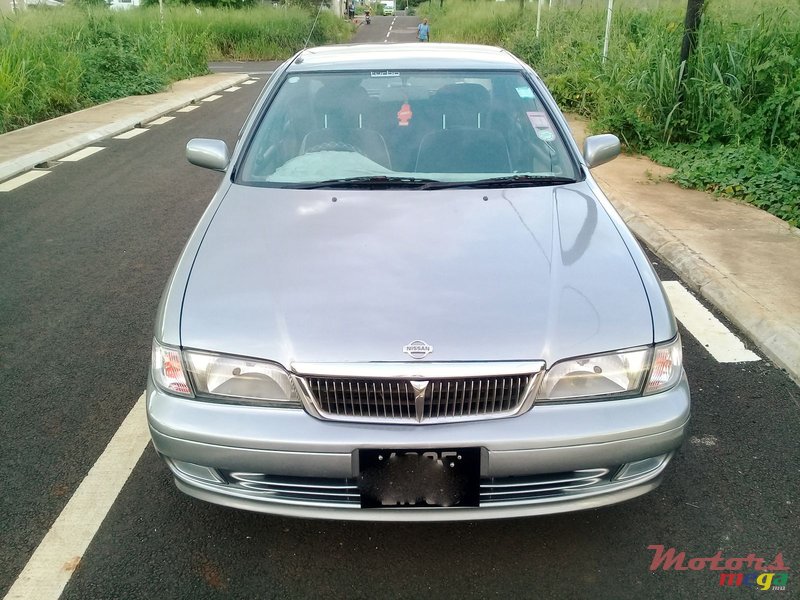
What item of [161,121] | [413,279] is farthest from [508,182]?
[161,121]

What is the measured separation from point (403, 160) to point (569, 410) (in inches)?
66.5

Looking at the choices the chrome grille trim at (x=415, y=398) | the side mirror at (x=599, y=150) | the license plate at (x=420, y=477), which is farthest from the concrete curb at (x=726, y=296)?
the license plate at (x=420, y=477)

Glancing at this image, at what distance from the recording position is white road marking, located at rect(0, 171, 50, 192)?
7973 millimetres

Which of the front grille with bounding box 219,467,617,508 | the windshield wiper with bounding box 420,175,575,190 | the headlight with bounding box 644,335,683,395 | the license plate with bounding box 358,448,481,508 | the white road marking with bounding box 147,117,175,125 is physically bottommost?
the white road marking with bounding box 147,117,175,125

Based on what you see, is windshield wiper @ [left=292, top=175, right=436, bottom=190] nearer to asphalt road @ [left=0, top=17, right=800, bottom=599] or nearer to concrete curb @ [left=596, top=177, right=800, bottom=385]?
asphalt road @ [left=0, top=17, right=800, bottom=599]

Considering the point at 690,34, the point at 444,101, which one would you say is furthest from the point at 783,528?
the point at 690,34

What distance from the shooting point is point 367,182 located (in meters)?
3.47

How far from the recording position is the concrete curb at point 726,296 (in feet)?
13.5

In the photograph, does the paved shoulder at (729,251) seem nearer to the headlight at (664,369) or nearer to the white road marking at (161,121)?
the headlight at (664,369)

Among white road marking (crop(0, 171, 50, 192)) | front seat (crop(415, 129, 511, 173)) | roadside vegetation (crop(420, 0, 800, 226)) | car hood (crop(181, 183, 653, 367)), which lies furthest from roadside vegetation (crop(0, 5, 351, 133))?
car hood (crop(181, 183, 653, 367))

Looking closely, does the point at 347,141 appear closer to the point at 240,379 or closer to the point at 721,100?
the point at 240,379

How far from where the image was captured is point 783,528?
9.07ft

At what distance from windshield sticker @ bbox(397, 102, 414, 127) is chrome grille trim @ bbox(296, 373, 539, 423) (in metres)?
1.84

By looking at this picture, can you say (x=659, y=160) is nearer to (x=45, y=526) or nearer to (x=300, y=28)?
(x=45, y=526)
